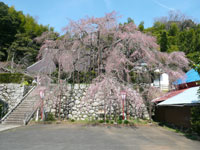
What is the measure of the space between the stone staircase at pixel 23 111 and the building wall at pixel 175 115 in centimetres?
987

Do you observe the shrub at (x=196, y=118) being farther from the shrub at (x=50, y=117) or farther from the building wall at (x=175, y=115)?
the shrub at (x=50, y=117)

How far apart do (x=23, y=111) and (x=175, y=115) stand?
37.2 feet

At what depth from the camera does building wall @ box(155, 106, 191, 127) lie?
31.7 feet

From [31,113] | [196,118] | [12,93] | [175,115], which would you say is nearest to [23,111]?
[31,113]

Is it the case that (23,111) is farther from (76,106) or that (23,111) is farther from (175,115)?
(175,115)

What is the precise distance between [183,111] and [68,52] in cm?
922

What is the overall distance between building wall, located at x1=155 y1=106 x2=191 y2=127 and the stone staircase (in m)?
9.87

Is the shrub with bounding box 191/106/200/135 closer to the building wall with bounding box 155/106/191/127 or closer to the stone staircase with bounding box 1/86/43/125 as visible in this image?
the building wall with bounding box 155/106/191/127

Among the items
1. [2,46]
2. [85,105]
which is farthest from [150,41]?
[2,46]

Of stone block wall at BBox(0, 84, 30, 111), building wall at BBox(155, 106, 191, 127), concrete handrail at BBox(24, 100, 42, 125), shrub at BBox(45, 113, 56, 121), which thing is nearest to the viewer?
building wall at BBox(155, 106, 191, 127)

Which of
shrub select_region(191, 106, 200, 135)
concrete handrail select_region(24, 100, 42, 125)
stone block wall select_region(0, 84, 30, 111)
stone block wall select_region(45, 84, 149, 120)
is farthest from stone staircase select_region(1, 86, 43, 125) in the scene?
shrub select_region(191, 106, 200, 135)

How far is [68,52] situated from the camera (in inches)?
486

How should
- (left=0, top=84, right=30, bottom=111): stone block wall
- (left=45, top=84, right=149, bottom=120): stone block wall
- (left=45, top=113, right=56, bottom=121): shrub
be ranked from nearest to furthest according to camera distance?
(left=45, top=113, right=56, bottom=121): shrub
(left=45, top=84, right=149, bottom=120): stone block wall
(left=0, top=84, right=30, bottom=111): stone block wall

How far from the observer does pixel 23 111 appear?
39.4ft
